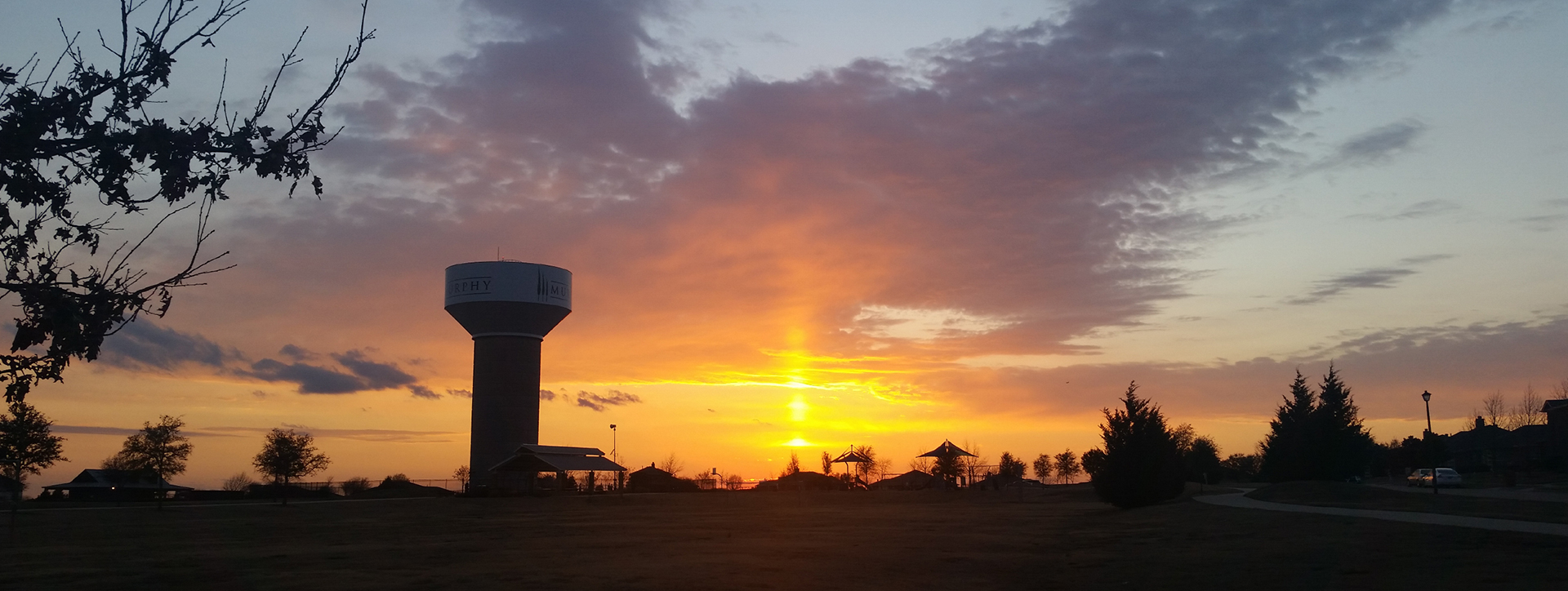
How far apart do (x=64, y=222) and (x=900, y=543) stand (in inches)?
833

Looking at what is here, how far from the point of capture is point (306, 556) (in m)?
24.2

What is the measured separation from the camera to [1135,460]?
120 feet

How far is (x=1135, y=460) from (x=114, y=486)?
91.0 metres

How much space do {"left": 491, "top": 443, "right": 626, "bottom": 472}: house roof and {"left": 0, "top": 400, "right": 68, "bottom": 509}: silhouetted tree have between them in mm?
28822

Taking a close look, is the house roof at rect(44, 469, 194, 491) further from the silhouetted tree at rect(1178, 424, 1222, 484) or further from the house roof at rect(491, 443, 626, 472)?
the silhouetted tree at rect(1178, 424, 1222, 484)

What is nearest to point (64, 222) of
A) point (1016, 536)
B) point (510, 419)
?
point (1016, 536)

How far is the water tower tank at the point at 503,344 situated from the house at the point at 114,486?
2577cm

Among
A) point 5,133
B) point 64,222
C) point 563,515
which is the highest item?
point 5,133

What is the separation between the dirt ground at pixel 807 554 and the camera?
55.1 feet

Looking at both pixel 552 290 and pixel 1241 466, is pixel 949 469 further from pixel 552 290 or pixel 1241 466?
pixel 1241 466

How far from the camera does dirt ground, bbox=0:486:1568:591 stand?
661 inches

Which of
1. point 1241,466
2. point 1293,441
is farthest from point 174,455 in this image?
point 1241,466

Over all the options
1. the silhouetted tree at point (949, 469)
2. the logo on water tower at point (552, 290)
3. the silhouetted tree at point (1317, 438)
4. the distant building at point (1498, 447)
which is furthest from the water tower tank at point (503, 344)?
the distant building at point (1498, 447)

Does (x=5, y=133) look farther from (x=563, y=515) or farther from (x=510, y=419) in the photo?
(x=510, y=419)
